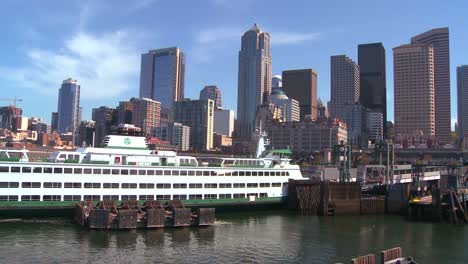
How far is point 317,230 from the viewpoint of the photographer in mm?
47406

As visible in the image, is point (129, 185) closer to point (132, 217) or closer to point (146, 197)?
point (146, 197)

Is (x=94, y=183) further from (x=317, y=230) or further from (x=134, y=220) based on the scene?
(x=317, y=230)

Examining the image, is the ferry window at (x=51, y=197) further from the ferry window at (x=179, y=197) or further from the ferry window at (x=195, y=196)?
the ferry window at (x=195, y=196)

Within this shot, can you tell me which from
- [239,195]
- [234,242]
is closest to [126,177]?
[239,195]

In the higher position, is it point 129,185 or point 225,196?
point 129,185

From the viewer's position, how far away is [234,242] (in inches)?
1582

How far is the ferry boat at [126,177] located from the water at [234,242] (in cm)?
423

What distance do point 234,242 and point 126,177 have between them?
18.2 metres

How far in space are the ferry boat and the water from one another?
423 cm

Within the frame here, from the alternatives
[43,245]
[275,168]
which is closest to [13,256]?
[43,245]

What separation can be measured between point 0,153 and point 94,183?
34.3ft

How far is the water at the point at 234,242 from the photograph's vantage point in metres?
34.2

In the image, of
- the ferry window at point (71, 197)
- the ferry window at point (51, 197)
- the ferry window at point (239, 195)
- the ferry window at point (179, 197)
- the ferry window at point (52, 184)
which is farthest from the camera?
the ferry window at point (239, 195)

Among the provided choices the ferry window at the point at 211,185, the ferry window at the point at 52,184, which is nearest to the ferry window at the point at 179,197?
the ferry window at the point at 211,185
